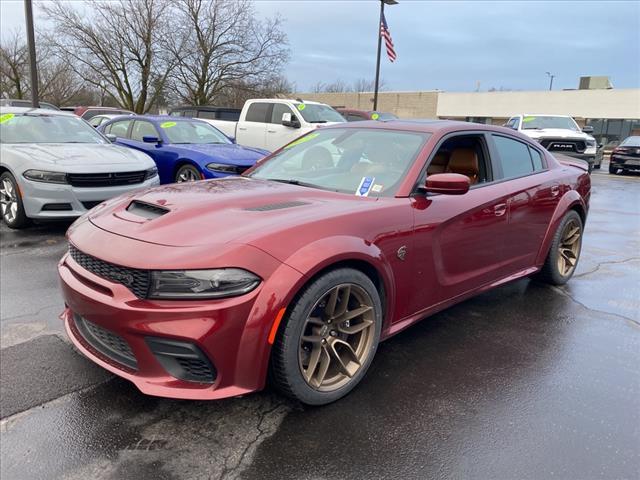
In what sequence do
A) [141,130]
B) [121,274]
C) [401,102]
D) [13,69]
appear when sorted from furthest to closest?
[401,102], [13,69], [141,130], [121,274]

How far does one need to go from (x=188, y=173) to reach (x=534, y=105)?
41.0 m

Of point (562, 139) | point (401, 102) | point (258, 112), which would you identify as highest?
point (401, 102)

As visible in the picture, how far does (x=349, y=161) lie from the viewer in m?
3.52

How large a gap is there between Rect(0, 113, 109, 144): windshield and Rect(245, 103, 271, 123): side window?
5.12 meters

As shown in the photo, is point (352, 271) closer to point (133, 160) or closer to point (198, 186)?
point (198, 186)

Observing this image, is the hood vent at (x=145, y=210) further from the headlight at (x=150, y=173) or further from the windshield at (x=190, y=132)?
the windshield at (x=190, y=132)

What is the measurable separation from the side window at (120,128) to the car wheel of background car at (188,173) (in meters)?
2.18

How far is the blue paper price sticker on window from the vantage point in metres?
3.11

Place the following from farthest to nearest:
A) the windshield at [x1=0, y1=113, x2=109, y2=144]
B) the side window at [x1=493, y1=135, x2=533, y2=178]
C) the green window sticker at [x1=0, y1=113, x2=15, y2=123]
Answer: the green window sticker at [x1=0, y1=113, x2=15, y2=123] → the windshield at [x1=0, y1=113, x2=109, y2=144] → the side window at [x1=493, y1=135, x2=533, y2=178]

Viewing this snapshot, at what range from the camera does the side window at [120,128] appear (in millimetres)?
9500

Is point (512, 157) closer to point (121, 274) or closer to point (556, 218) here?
point (556, 218)

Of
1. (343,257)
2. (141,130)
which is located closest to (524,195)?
(343,257)

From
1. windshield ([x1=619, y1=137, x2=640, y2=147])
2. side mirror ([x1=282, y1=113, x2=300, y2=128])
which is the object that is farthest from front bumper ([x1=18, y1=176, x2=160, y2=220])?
windshield ([x1=619, y1=137, x2=640, y2=147])

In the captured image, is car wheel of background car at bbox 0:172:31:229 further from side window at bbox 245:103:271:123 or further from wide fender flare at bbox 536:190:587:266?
side window at bbox 245:103:271:123
